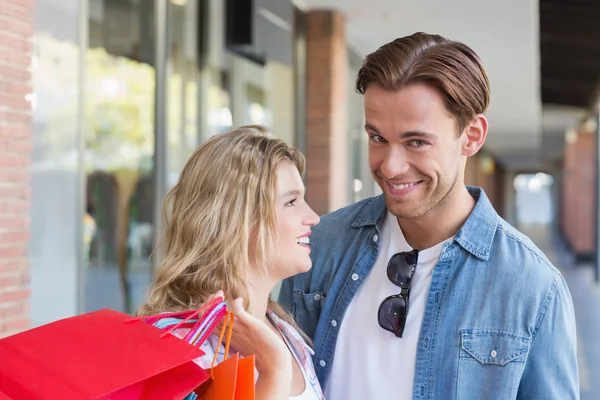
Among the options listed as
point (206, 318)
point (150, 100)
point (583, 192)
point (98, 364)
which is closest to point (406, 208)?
point (206, 318)

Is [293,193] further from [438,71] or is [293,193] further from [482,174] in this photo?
[482,174]

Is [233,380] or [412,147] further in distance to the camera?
[412,147]

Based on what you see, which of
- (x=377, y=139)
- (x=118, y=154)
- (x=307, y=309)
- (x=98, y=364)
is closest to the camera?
(x=98, y=364)

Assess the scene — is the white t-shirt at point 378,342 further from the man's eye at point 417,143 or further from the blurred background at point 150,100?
the blurred background at point 150,100

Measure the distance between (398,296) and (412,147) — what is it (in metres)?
0.38

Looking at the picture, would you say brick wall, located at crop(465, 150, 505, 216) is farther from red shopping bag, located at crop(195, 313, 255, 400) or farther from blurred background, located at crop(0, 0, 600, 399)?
red shopping bag, located at crop(195, 313, 255, 400)

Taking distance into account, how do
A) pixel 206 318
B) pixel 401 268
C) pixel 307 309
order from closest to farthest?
pixel 206 318 < pixel 401 268 < pixel 307 309

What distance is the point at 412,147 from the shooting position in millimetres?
1838

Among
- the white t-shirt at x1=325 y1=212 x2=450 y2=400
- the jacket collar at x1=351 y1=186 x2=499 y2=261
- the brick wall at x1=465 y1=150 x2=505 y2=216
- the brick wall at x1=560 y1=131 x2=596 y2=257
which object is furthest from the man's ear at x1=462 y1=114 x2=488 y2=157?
the brick wall at x1=465 y1=150 x2=505 y2=216

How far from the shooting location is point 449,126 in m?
1.87

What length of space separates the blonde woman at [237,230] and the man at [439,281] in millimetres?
192

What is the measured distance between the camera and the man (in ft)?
5.99

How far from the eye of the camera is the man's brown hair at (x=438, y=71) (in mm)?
1853

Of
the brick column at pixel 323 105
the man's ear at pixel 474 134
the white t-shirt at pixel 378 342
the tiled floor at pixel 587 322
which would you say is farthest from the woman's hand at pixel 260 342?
the brick column at pixel 323 105
